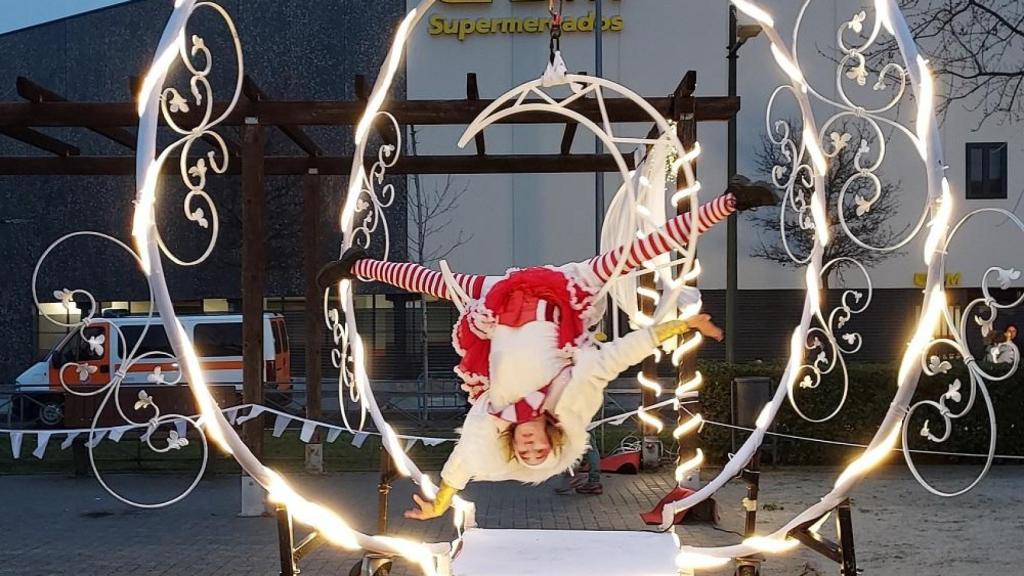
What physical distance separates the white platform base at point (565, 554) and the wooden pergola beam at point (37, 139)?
634 cm

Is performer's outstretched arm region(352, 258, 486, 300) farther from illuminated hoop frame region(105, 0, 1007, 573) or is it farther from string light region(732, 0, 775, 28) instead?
string light region(732, 0, 775, 28)

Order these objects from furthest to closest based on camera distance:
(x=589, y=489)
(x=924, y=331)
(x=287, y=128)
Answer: (x=589, y=489), (x=287, y=128), (x=924, y=331)

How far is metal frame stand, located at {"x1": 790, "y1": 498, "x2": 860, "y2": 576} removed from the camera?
443 centimetres

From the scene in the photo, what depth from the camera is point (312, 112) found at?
873cm

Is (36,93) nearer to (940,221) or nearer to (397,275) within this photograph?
(397,275)

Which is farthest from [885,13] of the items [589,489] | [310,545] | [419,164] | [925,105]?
[589,489]

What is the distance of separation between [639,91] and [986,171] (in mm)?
8308

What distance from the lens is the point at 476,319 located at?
178 inches

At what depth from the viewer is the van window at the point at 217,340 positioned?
17.8 m

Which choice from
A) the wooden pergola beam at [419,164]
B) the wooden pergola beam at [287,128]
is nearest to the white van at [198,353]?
the wooden pergola beam at [419,164]

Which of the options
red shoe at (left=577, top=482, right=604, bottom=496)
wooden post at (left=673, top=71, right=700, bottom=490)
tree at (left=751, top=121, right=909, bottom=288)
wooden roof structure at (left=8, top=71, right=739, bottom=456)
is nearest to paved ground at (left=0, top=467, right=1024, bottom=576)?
red shoe at (left=577, top=482, right=604, bottom=496)

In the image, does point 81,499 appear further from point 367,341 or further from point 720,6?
point 720,6

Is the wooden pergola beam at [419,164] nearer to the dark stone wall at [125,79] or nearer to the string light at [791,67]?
the string light at [791,67]

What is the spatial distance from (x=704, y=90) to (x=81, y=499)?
1365cm
